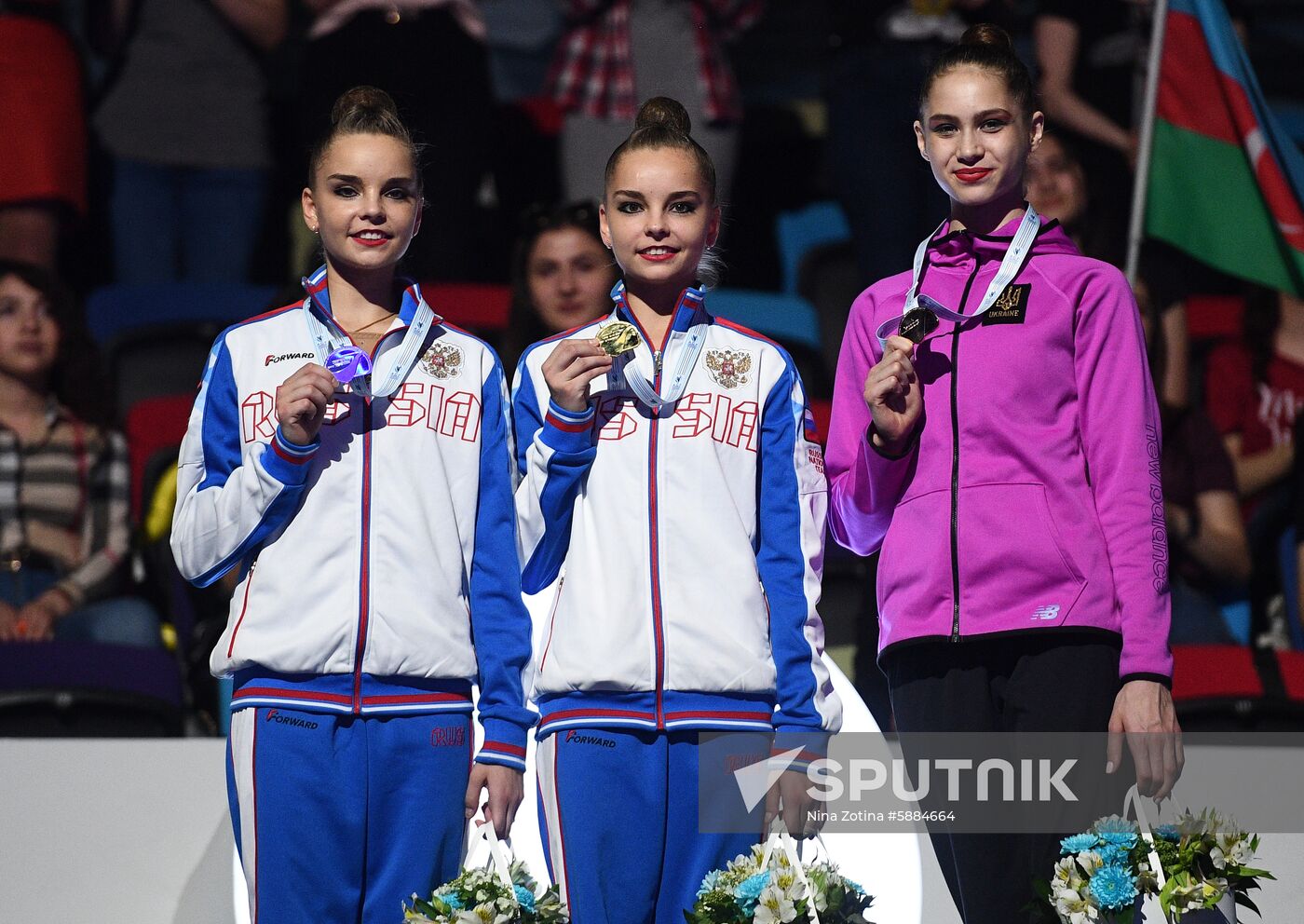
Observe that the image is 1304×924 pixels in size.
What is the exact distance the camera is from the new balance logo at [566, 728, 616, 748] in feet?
8.62

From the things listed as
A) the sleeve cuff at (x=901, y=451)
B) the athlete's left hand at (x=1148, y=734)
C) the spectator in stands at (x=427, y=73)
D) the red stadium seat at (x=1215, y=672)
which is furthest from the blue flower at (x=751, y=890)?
the spectator in stands at (x=427, y=73)

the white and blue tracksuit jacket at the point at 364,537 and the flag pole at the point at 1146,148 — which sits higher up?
the flag pole at the point at 1146,148

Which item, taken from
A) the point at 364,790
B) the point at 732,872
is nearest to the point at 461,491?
the point at 364,790

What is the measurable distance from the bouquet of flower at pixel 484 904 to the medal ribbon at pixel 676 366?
77cm

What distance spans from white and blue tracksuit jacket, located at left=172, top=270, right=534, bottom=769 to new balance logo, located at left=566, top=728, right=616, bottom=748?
0.30ft

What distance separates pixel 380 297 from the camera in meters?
2.86

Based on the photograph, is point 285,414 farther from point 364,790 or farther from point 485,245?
point 485,245

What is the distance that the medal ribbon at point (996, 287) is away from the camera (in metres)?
2.70

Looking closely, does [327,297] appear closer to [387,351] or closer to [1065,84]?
[387,351]

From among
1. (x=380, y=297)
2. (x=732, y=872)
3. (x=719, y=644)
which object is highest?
(x=380, y=297)

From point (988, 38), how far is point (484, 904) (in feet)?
5.20

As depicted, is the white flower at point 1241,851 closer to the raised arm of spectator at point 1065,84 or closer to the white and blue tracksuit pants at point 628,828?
the white and blue tracksuit pants at point 628,828

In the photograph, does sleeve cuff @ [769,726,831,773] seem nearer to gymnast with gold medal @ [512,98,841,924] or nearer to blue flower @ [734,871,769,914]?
gymnast with gold medal @ [512,98,841,924]

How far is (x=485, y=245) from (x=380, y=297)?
3.39m
